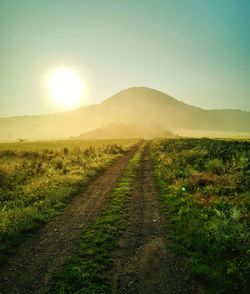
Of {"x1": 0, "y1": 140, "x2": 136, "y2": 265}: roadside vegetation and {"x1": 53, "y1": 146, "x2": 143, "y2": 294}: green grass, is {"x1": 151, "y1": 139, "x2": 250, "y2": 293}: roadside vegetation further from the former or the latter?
{"x1": 0, "y1": 140, "x2": 136, "y2": 265}: roadside vegetation

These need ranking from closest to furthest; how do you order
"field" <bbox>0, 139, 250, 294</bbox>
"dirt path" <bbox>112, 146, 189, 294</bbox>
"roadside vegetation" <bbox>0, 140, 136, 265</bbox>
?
"dirt path" <bbox>112, 146, 189, 294</bbox> < "field" <bbox>0, 139, 250, 294</bbox> < "roadside vegetation" <bbox>0, 140, 136, 265</bbox>

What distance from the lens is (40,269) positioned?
9211mm

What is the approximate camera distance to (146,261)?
31.3 ft

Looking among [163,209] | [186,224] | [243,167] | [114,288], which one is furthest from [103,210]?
[243,167]

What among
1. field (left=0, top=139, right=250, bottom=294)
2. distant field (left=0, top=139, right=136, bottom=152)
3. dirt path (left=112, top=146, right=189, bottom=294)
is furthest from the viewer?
distant field (left=0, top=139, right=136, bottom=152)

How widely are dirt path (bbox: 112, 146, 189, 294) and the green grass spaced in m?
0.34

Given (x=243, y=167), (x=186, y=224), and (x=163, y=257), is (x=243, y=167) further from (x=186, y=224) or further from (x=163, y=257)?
(x=163, y=257)

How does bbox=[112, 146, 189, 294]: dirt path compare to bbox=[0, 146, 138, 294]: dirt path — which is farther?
bbox=[0, 146, 138, 294]: dirt path

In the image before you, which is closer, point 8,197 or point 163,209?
point 163,209

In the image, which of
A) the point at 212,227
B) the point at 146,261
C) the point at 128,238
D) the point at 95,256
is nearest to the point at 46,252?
the point at 95,256

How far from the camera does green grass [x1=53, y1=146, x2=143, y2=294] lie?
816 cm

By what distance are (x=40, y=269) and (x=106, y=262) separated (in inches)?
81.3

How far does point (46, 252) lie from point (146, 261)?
11.9 ft

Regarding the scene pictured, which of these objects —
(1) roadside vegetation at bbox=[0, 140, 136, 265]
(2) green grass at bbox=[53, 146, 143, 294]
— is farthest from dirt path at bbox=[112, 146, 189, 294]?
(1) roadside vegetation at bbox=[0, 140, 136, 265]
